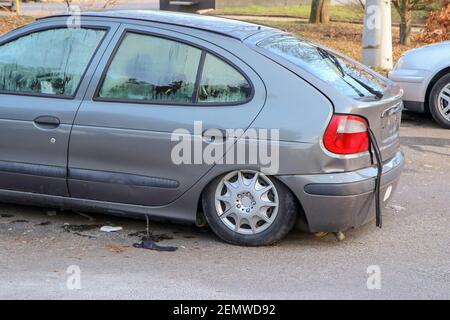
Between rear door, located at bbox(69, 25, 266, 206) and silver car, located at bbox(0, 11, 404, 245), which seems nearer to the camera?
silver car, located at bbox(0, 11, 404, 245)

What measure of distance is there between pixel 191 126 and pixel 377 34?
7274mm

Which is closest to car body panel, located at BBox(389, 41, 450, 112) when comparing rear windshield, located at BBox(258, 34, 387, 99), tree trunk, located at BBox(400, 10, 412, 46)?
rear windshield, located at BBox(258, 34, 387, 99)

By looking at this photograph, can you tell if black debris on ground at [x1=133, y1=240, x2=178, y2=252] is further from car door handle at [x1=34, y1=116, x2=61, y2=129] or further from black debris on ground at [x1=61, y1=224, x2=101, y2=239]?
car door handle at [x1=34, y1=116, x2=61, y2=129]

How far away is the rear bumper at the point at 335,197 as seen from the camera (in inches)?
190

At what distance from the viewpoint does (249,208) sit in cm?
502

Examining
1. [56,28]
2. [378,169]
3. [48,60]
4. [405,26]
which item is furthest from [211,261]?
[405,26]

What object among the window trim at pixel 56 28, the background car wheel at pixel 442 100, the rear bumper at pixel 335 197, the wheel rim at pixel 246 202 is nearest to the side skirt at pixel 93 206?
the wheel rim at pixel 246 202

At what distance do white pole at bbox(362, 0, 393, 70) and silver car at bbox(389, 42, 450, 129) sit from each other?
1.87 metres

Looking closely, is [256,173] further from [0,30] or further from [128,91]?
[0,30]

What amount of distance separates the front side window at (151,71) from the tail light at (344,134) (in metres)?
1.01

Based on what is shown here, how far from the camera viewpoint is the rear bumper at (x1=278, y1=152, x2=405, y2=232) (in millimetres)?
4824

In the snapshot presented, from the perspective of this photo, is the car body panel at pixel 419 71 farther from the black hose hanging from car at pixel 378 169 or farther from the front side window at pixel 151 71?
the front side window at pixel 151 71

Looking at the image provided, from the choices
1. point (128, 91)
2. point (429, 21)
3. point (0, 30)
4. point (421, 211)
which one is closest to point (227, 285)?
point (128, 91)
